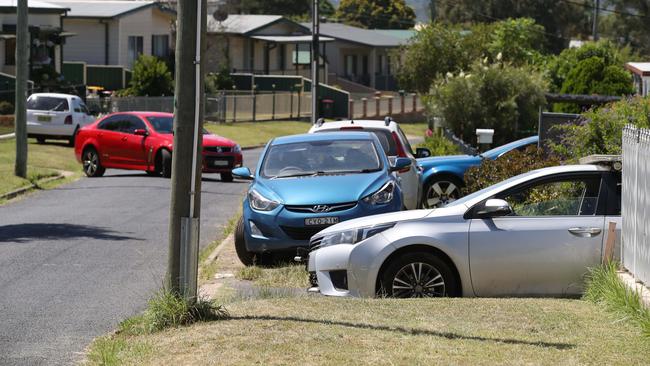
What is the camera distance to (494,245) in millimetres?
10531

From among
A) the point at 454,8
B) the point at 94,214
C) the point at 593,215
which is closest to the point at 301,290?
the point at 593,215

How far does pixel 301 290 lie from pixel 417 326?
3554 mm

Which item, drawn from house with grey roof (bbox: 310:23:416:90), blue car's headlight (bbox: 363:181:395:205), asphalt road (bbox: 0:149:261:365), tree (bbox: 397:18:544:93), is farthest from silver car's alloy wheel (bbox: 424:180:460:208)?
house with grey roof (bbox: 310:23:416:90)

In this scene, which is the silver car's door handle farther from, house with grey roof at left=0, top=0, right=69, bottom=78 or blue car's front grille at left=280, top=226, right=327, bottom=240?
house with grey roof at left=0, top=0, right=69, bottom=78

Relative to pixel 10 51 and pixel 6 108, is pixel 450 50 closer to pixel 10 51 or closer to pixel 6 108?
pixel 10 51

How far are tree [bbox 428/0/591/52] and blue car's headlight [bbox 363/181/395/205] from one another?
7518cm

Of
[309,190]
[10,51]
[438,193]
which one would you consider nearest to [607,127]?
[309,190]

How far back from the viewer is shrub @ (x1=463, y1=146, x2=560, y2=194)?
16.8m

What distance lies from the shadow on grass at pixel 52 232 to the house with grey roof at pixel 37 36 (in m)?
32.0

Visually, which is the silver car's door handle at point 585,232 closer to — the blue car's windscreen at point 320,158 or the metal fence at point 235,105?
the blue car's windscreen at point 320,158

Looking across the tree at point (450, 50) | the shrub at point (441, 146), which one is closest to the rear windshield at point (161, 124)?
the shrub at point (441, 146)

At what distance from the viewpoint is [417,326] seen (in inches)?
336

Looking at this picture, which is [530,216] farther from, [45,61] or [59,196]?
[45,61]

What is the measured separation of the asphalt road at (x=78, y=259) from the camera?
32.2 ft
